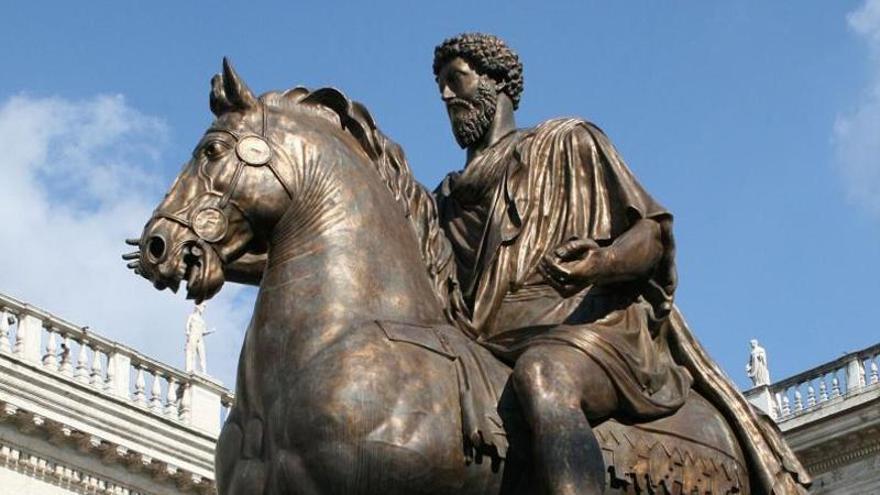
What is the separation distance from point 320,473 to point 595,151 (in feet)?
4.62

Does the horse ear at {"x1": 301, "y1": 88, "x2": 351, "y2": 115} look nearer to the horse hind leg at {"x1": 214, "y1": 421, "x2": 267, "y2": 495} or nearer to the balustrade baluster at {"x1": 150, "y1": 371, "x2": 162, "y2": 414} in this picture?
the horse hind leg at {"x1": 214, "y1": 421, "x2": 267, "y2": 495}

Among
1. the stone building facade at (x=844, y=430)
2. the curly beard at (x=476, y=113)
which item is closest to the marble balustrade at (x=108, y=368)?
the stone building facade at (x=844, y=430)

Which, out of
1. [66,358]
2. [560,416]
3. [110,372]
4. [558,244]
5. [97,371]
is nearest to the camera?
[560,416]

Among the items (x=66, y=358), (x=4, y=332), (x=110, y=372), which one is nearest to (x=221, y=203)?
(x=4, y=332)

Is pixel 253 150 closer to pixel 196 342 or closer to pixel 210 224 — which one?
pixel 210 224

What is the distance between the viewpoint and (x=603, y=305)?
217 inches

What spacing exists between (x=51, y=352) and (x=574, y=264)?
18.5 metres

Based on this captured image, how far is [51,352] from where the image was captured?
2306 cm

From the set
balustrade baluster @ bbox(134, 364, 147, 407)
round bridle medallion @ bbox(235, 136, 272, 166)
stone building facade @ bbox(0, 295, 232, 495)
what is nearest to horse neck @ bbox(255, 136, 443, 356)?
round bridle medallion @ bbox(235, 136, 272, 166)

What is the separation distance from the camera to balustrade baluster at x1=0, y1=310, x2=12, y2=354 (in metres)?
22.3

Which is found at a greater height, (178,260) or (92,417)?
(92,417)

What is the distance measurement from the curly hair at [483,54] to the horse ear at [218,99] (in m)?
0.81

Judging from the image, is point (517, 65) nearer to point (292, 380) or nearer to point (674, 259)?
point (674, 259)

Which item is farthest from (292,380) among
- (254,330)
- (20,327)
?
(20,327)
